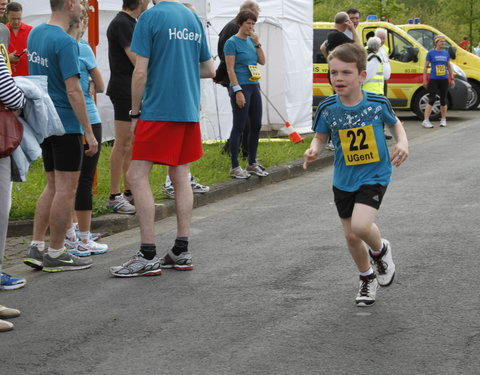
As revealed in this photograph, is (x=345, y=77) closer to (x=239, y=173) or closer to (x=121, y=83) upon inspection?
(x=121, y=83)

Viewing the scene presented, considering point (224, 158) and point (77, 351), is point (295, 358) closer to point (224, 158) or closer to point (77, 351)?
point (77, 351)

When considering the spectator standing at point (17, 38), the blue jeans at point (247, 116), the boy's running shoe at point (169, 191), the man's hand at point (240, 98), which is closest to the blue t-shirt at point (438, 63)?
the blue jeans at point (247, 116)

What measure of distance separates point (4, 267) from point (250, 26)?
450cm

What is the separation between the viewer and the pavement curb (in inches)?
328

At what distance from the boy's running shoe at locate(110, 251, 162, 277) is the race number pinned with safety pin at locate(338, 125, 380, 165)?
1752mm

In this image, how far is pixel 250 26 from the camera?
10406 millimetres

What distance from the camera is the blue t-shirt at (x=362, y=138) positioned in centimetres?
559

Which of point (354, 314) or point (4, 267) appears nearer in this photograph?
point (354, 314)

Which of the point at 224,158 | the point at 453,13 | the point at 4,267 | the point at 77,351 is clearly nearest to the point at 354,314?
the point at 77,351

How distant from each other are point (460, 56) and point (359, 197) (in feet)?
56.9

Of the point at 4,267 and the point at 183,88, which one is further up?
the point at 183,88

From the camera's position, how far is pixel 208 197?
9.99 meters

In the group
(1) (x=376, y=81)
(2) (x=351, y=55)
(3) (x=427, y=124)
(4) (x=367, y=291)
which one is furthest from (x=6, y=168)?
(3) (x=427, y=124)

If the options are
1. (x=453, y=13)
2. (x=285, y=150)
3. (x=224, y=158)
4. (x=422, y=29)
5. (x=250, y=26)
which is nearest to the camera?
(x=250, y=26)
